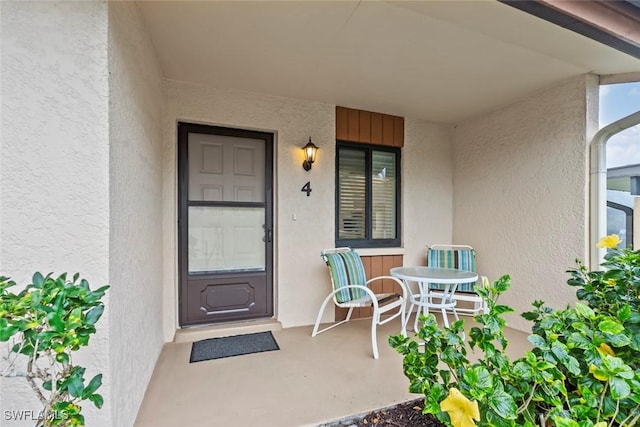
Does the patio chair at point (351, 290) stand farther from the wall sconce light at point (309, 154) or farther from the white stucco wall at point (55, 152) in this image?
the white stucco wall at point (55, 152)

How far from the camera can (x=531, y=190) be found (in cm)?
324

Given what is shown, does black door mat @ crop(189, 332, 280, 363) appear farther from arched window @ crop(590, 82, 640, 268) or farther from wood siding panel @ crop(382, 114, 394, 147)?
arched window @ crop(590, 82, 640, 268)

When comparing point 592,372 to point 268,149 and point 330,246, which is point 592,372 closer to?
point 330,246

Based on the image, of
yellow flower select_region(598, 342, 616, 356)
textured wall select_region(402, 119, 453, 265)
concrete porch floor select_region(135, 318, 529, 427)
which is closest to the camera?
yellow flower select_region(598, 342, 616, 356)

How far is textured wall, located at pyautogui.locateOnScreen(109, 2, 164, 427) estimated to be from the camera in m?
1.43

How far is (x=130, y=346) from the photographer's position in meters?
1.69

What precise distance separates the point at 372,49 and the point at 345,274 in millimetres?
2080

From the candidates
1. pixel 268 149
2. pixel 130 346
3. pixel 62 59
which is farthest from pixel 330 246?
pixel 62 59

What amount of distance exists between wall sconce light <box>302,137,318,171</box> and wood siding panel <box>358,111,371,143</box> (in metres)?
0.73

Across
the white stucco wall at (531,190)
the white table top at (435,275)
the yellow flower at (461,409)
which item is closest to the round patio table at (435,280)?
the white table top at (435,275)

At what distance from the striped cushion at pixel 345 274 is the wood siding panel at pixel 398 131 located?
176 cm

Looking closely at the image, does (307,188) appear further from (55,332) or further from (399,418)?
(55,332)

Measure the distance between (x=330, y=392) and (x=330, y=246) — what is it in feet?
5.81

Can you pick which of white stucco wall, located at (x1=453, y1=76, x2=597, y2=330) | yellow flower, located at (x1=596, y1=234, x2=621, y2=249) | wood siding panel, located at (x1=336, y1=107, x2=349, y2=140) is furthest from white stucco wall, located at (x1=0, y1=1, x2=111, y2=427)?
white stucco wall, located at (x1=453, y1=76, x2=597, y2=330)
